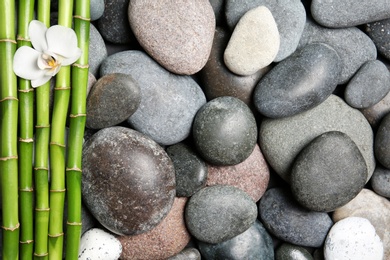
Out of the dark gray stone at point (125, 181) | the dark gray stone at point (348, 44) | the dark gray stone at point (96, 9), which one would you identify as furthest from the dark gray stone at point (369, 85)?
the dark gray stone at point (96, 9)

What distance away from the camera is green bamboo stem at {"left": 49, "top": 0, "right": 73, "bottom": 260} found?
1.06m

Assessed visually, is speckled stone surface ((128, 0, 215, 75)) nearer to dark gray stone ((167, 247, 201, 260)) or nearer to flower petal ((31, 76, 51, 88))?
flower petal ((31, 76, 51, 88))

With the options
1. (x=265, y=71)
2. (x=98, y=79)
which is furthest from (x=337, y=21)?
(x=98, y=79)

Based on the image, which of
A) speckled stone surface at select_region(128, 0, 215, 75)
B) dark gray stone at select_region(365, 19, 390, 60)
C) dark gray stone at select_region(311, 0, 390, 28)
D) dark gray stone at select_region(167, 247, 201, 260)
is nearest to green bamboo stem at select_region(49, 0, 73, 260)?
speckled stone surface at select_region(128, 0, 215, 75)

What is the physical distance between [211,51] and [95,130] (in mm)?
268

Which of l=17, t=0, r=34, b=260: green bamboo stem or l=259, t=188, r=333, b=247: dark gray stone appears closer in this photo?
l=17, t=0, r=34, b=260: green bamboo stem

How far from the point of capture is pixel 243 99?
1182 millimetres

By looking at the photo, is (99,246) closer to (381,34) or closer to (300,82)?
(300,82)

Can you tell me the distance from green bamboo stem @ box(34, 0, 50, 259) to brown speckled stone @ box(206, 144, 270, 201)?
12.6 inches

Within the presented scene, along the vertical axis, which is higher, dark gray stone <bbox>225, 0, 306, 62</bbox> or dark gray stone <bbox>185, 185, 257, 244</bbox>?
dark gray stone <bbox>225, 0, 306, 62</bbox>

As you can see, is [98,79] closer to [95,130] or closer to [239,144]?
[95,130]

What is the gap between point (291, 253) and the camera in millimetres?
1192

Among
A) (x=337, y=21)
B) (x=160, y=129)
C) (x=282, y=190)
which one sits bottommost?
(x=282, y=190)

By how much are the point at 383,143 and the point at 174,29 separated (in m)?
0.45
